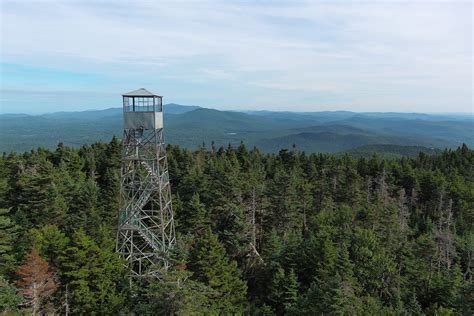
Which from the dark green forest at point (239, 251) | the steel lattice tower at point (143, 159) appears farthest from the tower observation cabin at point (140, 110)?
the dark green forest at point (239, 251)

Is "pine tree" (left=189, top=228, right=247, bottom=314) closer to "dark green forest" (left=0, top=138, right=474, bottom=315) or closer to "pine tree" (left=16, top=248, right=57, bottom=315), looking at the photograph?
"dark green forest" (left=0, top=138, right=474, bottom=315)

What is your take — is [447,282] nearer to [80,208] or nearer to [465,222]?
[465,222]

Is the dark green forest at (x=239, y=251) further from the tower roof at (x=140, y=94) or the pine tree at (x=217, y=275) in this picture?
the tower roof at (x=140, y=94)

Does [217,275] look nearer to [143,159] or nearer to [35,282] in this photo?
[143,159]

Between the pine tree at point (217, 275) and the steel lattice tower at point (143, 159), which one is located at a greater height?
the steel lattice tower at point (143, 159)

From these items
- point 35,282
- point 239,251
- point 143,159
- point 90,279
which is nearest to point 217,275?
point 239,251
